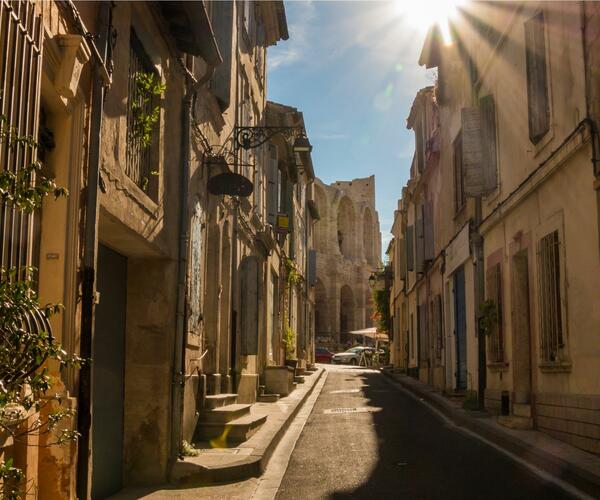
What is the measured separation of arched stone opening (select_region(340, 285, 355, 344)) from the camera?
220 feet

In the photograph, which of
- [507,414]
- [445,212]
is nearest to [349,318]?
[445,212]

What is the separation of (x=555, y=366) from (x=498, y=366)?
10.8 ft

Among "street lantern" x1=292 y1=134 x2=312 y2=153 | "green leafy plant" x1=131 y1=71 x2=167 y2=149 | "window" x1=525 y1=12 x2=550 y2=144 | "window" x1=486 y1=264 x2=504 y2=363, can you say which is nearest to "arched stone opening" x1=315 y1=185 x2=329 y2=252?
"window" x1=486 y1=264 x2=504 y2=363

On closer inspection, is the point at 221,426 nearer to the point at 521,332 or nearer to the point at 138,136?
the point at 138,136

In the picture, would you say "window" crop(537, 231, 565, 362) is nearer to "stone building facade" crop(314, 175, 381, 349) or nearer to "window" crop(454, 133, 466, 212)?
"window" crop(454, 133, 466, 212)

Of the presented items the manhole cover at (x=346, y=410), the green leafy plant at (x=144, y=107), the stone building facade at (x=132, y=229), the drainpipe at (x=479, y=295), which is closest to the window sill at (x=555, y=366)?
the drainpipe at (x=479, y=295)

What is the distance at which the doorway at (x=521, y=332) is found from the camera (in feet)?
39.3

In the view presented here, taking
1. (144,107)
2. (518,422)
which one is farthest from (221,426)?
(518,422)

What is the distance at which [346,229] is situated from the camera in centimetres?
6919

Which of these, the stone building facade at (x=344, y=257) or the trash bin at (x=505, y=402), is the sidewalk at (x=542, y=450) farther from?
the stone building facade at (x=344, y=257)

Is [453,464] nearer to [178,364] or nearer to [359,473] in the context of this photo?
[359,473]

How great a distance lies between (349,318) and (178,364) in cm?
6014

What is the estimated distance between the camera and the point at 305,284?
3412 centimetres

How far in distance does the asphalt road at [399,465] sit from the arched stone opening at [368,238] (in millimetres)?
57649
